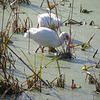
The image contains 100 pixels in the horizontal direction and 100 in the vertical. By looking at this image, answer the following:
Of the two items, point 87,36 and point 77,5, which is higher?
point 77,5

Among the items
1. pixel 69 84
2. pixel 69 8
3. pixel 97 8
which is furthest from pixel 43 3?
pixel 69 84

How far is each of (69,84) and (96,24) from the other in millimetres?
3238

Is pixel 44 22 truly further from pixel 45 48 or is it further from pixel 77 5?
pixel 77 5

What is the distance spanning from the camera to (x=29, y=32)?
4.79 m

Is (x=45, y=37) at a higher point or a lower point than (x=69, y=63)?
higher

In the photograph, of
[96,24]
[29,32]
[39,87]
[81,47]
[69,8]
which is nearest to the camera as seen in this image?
[39,87]

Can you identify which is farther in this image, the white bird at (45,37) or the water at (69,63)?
the white bird at (45,37)

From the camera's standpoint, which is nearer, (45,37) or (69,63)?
(69,63)

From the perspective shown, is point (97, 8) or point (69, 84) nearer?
point (69, 84)

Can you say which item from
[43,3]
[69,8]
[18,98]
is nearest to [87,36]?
[69,8]

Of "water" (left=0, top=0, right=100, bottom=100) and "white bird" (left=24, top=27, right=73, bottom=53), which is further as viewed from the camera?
"white bird" (left=24, top=27, right=73, bottom=53)

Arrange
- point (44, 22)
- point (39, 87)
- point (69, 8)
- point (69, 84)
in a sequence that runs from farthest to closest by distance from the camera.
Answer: point (69, 8) < point (44, 22) < point (69, 84) < point (39, 87)

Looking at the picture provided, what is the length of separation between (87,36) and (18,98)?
298 cm

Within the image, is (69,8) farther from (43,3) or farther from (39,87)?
(39,87)
